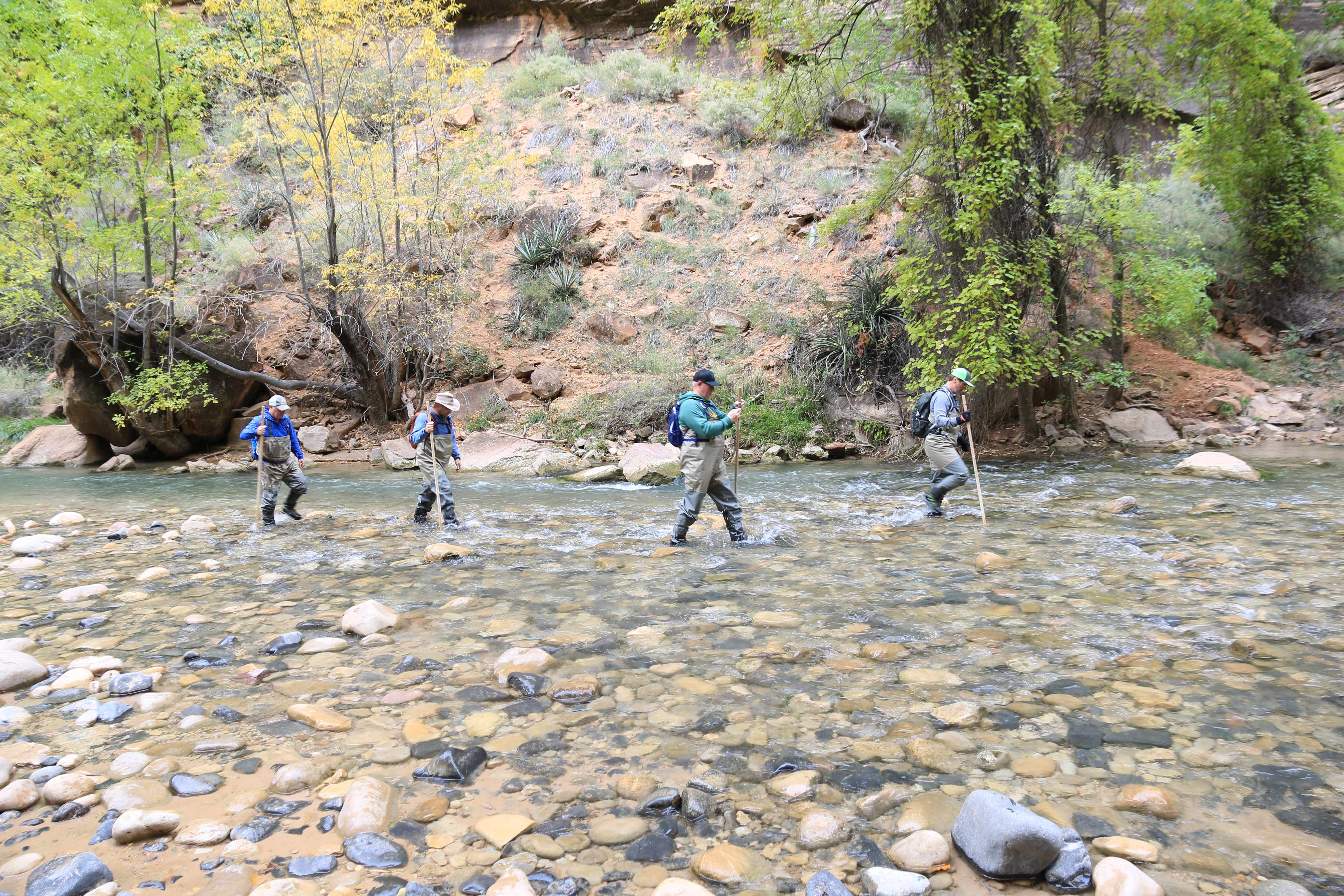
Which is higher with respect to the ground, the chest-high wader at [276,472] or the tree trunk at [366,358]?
the tree trunk at [366,358]

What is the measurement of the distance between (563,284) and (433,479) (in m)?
12.2

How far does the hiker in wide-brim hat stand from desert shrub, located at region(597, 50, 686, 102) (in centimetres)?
2175

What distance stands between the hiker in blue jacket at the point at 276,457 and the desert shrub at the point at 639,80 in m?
21.9

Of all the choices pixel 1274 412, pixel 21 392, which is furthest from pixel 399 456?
pixel 1274 412

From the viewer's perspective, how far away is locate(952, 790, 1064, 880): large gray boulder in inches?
91.7

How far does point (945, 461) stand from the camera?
8.81 meters

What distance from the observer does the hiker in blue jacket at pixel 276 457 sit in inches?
365

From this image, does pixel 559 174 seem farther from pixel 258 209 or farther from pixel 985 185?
pixel 985 185

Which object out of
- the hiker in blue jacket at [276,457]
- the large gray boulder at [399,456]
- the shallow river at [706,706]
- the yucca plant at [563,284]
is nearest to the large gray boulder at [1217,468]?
the shallow river at [706,706]

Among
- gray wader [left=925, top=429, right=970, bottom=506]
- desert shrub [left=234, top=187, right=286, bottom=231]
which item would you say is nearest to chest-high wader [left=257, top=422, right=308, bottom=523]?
gray wader [left=925, top=429, right=970, bottom=506]

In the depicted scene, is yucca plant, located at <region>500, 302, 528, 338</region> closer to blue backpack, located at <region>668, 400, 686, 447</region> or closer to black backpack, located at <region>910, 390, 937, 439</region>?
black backpack, located at <region>910, 390, 937, 439</region>

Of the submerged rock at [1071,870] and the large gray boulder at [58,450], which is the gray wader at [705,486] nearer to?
the submerged rock at [1071,870]

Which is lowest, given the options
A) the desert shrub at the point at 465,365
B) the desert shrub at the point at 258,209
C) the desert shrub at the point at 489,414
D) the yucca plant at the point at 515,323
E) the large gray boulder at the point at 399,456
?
the large gray boulder at the point at 399,456

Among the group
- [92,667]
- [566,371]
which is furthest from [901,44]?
[92,667]
